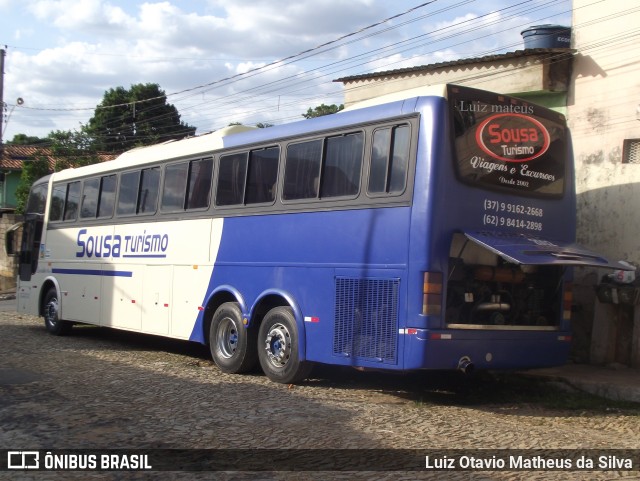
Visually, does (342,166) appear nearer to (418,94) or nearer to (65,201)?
(418,94)

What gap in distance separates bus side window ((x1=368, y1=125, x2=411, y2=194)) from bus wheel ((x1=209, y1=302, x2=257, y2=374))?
119 inches

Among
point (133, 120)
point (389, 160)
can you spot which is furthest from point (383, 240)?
point (133, 120)

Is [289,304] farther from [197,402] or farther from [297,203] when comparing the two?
[197,402]

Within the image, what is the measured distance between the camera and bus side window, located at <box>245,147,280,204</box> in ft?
33.9

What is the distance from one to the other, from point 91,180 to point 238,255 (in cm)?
559

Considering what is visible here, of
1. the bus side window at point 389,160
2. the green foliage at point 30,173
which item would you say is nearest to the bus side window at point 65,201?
the bus side window at point 389,160

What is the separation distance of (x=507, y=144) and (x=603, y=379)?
344cm

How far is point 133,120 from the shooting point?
47031 millimetres

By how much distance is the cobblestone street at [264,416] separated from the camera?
21.6 feet

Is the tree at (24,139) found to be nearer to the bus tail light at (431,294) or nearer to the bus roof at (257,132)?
the bus roof at (257,132)

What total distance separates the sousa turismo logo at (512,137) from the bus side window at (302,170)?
2.11m

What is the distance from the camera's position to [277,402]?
8.45 metres

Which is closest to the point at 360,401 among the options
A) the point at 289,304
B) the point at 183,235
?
the point at 289,304

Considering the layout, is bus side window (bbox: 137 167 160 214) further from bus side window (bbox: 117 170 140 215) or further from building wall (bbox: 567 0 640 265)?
building wall (bbox: 567 0 640 265)
